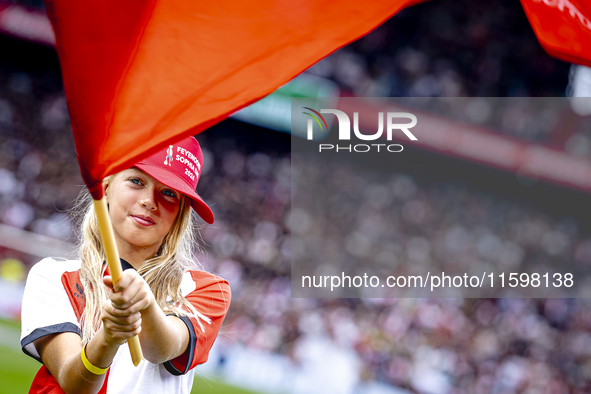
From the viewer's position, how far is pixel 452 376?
28.5ft

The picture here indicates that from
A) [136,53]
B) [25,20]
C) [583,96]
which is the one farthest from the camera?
[583,96]

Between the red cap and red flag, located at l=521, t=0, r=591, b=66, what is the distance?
3.13ft

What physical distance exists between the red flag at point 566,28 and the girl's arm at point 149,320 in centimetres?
116

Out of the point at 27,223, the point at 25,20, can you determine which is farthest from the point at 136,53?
the point at 25,20

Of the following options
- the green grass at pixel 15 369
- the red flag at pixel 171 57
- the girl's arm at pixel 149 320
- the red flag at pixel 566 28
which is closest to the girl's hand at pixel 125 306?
the girl's arm at pixel 149 320

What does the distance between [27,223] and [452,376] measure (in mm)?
6806

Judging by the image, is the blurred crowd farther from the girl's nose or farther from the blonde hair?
the girl's nose

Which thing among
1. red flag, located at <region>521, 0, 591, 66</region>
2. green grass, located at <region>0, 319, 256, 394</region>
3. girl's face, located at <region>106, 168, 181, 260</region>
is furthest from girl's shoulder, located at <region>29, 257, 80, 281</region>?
green grass, located at <region>0, 319, 256, 394</region>

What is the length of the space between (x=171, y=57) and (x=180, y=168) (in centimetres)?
38

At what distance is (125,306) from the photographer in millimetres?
1057

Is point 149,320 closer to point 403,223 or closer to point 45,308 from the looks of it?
point 45,308

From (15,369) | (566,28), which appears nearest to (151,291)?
(566,28)

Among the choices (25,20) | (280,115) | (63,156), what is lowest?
(63,156)

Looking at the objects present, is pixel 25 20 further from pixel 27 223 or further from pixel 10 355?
pixel 10 355
